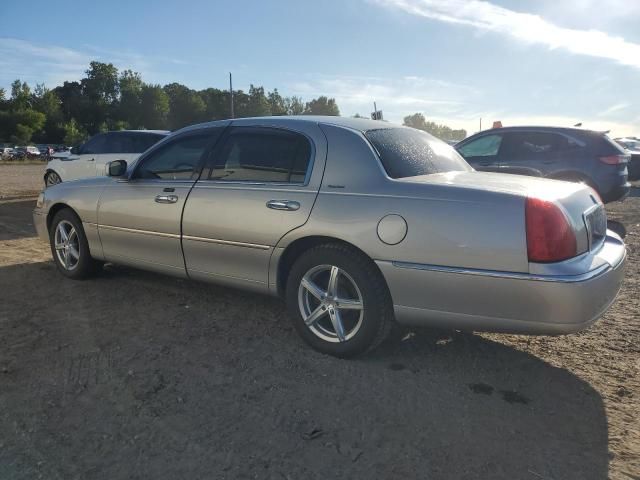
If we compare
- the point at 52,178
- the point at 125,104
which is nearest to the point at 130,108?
the point at 125,104

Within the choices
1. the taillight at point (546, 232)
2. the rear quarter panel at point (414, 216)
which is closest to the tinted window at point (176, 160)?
the rear quarter panel at point (414, 216)

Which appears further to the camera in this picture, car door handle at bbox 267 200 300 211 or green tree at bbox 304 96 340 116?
green tree at bbox 304 96 340 116

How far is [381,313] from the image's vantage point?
10.7 ft

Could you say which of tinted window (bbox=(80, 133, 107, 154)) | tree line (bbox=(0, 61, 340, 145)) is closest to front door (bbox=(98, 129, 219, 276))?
tinted window (bbox=(80, 133, 107, 154))

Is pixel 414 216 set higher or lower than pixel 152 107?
lower

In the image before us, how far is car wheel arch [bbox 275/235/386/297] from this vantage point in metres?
3.45

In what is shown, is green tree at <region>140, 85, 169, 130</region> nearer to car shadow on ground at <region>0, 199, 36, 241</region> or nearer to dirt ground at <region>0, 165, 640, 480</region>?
car shadow on ground at <region>0, 199, 36, 241</region>

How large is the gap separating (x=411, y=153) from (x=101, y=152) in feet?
27.5

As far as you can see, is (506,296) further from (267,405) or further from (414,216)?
(267,405)

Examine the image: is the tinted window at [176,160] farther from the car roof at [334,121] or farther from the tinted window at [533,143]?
the tinted window at [533,143]

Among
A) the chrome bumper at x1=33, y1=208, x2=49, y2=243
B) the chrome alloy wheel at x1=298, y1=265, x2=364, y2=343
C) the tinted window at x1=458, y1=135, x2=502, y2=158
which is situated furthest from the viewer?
the tinted window at x1=458, y1=135, x2=502, y2=158

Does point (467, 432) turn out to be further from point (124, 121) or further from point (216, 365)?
point (124, 121)

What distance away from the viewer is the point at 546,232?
2828 millimetres

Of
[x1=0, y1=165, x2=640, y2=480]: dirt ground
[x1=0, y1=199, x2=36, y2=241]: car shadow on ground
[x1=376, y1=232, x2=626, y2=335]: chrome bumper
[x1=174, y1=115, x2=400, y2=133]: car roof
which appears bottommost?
[x1=0, y1=165, x2=640, y2=480]: dirt ground
